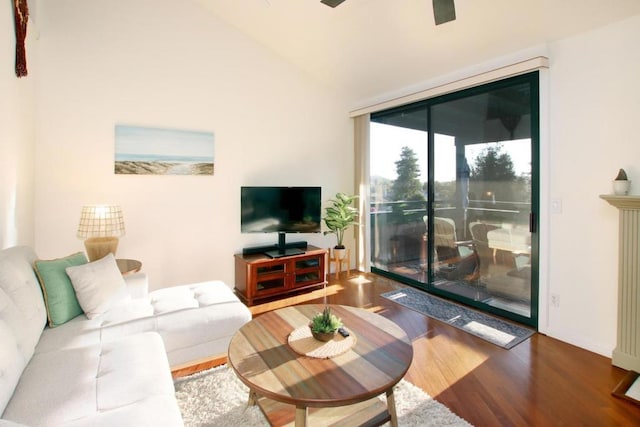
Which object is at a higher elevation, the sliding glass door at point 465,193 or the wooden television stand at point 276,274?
the sliding glass door at point 465,193

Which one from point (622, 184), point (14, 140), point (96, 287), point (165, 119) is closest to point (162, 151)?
point (165, 119)

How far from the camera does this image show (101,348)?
1776mm

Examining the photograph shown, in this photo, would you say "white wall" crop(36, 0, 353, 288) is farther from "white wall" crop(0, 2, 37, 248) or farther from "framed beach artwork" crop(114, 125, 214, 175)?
"white wall" crop(0, 2, 37, 248)

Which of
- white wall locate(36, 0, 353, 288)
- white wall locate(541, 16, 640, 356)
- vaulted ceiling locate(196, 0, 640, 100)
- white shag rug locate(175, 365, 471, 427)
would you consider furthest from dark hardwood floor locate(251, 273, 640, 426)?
vaulted ceiling locate(196, 0, 640, 100)

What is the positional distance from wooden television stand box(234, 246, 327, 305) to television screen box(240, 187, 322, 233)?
33 centimetres

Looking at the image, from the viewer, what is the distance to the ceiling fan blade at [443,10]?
1905mm

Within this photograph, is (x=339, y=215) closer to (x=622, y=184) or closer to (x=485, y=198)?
(x=485, y=198)

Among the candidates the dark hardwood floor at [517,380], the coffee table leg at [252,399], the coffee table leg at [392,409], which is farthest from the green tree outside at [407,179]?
the coffee table leg at [252,399]

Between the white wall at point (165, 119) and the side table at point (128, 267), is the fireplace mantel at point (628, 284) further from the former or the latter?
the side table at point (128, 267)

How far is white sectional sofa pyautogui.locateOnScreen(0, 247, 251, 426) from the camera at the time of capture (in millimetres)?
1283

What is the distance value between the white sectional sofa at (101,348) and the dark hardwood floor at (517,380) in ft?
4.71

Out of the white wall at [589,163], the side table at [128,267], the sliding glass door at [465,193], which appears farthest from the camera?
the sliding glass door at [465,193]

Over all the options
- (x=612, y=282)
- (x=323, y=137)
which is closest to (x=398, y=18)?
(x=323, y=137)

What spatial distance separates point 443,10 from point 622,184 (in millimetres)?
1752
